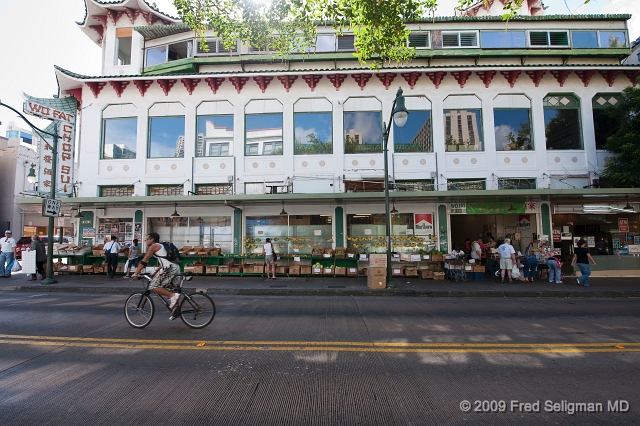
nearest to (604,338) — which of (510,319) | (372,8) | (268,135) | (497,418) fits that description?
(510,319)

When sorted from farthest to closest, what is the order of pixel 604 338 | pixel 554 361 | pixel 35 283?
pixel 35 283 < pixel 604 338 < pixel 554 361

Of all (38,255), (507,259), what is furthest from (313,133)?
(38,255)

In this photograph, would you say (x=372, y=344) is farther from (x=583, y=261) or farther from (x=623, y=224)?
(x=623, y=224)

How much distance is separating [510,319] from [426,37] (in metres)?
15.3

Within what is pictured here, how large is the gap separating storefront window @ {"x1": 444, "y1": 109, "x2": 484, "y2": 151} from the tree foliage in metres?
5.38

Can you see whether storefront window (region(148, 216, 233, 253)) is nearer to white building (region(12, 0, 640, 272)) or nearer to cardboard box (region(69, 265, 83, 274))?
white building (region(12, 0, 640, 272))

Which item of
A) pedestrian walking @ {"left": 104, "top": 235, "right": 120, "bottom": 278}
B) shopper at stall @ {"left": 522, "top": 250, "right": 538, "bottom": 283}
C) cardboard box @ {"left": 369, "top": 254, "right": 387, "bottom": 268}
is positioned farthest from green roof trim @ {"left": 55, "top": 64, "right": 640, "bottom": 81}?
cardboard box @ {"left": 369, "top": 254, "right": 387, "bottom": 268}

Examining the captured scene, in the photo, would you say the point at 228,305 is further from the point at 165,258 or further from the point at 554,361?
the point at 554,361

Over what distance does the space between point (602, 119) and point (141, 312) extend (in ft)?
68.1

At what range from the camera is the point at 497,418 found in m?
3.28

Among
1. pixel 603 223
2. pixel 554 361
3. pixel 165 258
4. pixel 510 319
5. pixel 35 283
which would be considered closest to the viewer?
pixel 554 361

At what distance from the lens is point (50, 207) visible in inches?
492

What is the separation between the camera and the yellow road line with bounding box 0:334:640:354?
5.16 m

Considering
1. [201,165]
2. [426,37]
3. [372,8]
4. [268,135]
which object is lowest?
[201,165]
